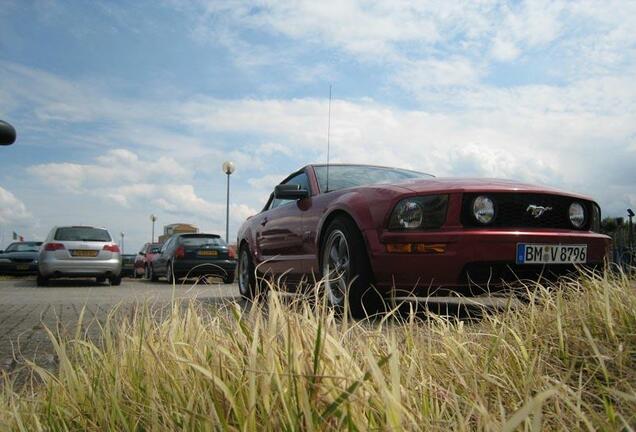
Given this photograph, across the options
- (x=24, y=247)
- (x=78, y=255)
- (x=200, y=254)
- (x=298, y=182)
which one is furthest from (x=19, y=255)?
(x=298, y=182)

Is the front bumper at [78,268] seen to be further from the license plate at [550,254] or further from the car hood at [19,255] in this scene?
the license plate at [550,254]

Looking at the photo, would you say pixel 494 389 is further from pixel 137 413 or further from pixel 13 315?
pixel 13 315

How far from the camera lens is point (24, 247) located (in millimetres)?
21281

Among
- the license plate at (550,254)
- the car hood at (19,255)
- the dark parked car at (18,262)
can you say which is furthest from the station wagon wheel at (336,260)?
the car hood at (19,255)

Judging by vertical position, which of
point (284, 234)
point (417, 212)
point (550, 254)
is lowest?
point (550, 254)

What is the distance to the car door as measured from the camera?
5582 millimetres

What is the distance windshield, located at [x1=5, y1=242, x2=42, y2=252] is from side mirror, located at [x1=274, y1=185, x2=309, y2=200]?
59.9 ft

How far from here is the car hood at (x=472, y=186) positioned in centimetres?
425

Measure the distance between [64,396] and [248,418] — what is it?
821mm

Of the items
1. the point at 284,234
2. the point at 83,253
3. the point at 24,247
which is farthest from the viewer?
the point at 24,247

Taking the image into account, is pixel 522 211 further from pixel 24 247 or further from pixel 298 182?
pixel 24 247

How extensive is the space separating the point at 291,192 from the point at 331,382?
13.5ft

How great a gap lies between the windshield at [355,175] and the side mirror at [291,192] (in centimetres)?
18

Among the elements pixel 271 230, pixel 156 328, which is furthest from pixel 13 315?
pixel 156 328
